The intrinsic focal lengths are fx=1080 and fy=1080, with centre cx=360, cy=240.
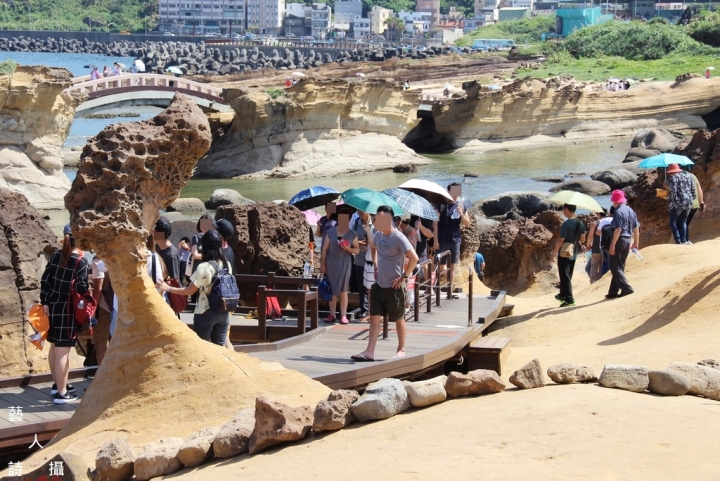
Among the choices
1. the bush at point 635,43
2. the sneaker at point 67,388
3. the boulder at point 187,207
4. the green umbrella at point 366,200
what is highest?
the bush at point 635,43

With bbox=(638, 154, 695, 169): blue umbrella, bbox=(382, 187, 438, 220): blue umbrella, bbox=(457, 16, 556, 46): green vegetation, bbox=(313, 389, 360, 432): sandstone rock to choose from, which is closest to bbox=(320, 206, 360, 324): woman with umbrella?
bbox=(382, 187, 438, 220): blue umbrella

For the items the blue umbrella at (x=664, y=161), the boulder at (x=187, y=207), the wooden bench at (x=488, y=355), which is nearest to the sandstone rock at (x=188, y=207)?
the boulder at (x=187, y=207)

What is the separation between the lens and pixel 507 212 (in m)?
26.5

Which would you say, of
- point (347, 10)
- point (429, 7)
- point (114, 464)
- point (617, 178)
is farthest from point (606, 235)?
point (429, 7)

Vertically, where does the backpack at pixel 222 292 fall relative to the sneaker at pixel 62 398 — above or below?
above

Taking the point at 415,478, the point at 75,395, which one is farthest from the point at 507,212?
the point at 415,478

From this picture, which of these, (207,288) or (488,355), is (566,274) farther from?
(207,288)

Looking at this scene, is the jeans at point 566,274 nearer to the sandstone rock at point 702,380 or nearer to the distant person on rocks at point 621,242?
the distant person on rocks at point 621,242

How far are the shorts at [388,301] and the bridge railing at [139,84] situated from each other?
29643 mm

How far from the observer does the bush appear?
7206 cm

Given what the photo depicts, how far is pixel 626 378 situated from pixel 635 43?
7122cm

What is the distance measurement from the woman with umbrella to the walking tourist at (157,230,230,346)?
1.86m

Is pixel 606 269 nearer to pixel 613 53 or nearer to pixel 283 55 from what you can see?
pixel 613 53

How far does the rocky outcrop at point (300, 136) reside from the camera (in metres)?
39.2
